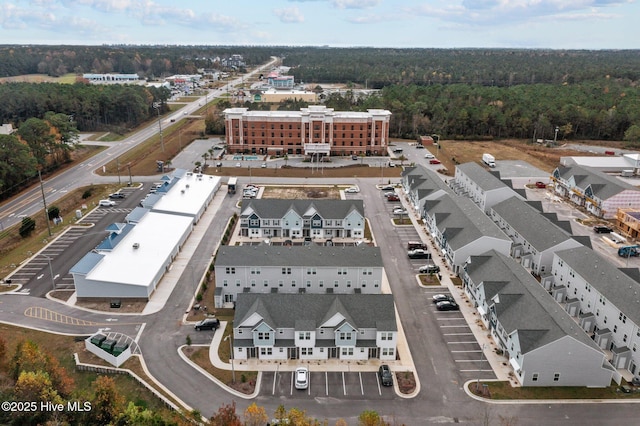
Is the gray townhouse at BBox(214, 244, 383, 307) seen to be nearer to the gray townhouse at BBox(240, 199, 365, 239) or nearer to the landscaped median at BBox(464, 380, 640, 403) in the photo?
the gray townhouse at BBox(240, 199, 365, 239)

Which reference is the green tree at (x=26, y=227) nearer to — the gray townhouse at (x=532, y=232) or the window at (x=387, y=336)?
the window at (x=387, y=336)

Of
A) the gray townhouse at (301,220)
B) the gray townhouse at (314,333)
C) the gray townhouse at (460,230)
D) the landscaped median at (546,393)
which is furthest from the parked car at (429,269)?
the landscaped median at (546,393)

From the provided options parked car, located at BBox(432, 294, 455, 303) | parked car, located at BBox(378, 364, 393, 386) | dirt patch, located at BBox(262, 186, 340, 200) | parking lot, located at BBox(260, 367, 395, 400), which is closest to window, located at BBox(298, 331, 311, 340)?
parking lot, located at BBox(260, 367, 395, 400)

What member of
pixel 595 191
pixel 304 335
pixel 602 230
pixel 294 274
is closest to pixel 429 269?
pixel 294 274

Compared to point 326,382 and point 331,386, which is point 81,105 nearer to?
point 326,382

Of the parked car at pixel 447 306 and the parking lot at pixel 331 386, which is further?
the parked car at pixel 447 306

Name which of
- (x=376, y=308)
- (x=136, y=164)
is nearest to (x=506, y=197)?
(x=376, y=308)

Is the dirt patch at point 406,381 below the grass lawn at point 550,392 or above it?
below
